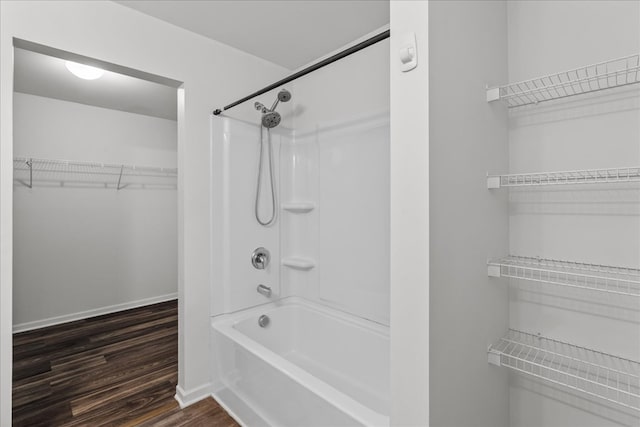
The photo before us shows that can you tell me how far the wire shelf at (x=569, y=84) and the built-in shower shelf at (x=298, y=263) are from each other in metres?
1.62

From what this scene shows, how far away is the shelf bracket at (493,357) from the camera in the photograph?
123cm

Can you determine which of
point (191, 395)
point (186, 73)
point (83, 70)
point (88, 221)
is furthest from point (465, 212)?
point (88, 221)

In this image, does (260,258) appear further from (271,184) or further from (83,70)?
(83,70)

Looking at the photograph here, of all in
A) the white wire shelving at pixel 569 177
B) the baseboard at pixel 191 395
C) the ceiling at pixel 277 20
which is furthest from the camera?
the baseboard at pixel 191 395

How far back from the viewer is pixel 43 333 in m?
3.16

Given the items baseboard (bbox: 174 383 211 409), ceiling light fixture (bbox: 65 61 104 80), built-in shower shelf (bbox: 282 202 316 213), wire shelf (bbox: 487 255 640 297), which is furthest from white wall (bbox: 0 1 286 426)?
wire shelf (bbox: 487 255 640 297)

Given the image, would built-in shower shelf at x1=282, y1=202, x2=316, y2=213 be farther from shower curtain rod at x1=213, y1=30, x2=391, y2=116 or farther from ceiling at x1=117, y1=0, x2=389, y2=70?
ceiling at x1=117, y1=0, x2=389, y2=70

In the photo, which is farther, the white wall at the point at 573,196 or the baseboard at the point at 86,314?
the baseboard at the point at 86,314

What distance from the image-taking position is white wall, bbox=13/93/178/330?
10.6 ft

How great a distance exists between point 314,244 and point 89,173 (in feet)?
9.46

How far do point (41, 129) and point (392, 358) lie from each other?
411 centimetres

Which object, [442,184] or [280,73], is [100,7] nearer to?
[280,73]

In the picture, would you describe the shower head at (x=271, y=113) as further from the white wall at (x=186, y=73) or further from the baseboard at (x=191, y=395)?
the baseboard at (x=191, y=395)

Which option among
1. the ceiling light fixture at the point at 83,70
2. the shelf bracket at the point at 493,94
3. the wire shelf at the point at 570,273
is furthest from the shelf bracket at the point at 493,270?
the ceiling light fixture at the point at 83,70
